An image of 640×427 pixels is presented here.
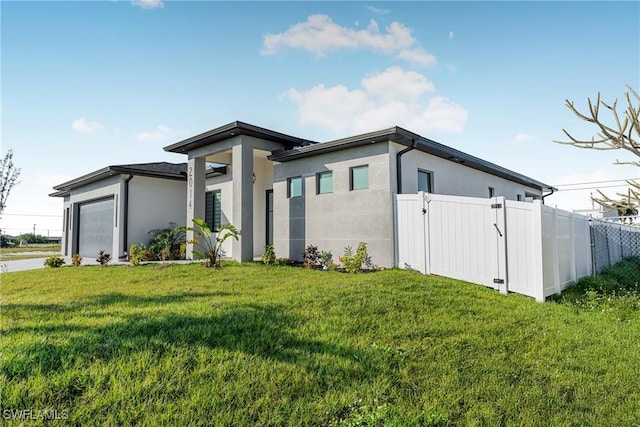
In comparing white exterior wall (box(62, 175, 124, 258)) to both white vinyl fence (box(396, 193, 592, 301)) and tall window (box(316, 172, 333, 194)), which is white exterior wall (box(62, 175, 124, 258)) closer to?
tall window (box(316, 172, 333, 194))

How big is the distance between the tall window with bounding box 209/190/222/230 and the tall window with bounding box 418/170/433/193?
8.47 m

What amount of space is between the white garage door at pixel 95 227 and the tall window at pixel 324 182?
34.2ft

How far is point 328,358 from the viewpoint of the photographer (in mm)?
3496

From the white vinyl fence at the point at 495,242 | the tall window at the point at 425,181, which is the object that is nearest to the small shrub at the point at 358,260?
the white vinyl fence at the point at 495,242

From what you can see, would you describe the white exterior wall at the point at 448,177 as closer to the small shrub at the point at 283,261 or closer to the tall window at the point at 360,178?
the tall window at the point at 360,178

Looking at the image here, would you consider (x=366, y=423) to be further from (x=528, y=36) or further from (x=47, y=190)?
(x=47, y=190)

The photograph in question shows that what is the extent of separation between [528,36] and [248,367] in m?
9.74

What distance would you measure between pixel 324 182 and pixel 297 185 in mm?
1171

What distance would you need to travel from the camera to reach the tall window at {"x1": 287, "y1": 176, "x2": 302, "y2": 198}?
1164 cm

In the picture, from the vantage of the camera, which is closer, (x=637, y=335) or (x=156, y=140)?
(x=637, y=335)

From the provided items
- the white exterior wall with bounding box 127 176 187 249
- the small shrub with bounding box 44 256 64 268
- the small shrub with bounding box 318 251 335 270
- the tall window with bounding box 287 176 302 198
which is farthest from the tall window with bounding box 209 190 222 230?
the small shrub with bounding box 318 251 335 270

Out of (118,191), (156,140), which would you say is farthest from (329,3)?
(118,191)

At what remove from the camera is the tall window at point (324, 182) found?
426 inches

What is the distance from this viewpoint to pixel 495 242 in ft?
23.4
